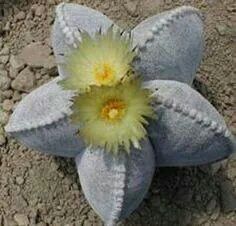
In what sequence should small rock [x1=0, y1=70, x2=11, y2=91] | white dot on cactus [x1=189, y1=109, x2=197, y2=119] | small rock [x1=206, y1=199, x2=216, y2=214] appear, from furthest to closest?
small rock [x1=0, y1=70, x2=11, y2=91] → small rock [x1=206, y1=199, x2=216, y2=214] → white dot on cactus [x1=189, y1=109, x2=197, y2=119]

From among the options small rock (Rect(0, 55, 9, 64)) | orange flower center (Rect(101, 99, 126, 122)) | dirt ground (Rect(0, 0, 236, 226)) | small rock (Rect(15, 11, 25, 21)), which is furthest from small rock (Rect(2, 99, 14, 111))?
orange flower center (Rect(101, 99, 126, 122))

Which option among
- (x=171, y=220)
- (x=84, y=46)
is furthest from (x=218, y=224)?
(x=84, y=46)

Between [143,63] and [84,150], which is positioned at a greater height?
[143,63]

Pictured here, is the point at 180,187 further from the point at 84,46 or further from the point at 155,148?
the point at 84,46

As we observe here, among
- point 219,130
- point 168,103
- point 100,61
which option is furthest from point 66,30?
point 219,130

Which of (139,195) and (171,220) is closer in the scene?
(139,195)

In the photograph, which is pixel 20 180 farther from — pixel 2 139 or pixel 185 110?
pixel 185 110

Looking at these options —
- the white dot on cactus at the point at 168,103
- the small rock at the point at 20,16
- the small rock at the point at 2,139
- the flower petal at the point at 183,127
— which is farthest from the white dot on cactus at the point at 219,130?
the small rock at the point at 20,16

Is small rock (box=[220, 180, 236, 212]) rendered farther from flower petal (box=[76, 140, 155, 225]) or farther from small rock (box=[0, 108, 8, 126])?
small rock (box=[0, 108, 8, 126])

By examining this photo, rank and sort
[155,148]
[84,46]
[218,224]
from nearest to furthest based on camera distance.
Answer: [84,46] → [155,148] → [218,224]
